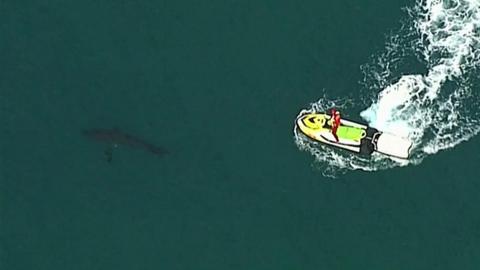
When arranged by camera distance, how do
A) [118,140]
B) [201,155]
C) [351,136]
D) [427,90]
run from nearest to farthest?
[201,155] → [351,136] → [118,140] → [427,90]

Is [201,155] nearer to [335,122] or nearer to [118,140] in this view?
[118,140]

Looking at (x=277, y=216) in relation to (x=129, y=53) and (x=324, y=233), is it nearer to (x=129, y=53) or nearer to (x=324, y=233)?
(x=324, y=233)

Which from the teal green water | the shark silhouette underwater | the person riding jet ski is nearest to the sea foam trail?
the teal green water

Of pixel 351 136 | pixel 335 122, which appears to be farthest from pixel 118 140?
pixel 351 136

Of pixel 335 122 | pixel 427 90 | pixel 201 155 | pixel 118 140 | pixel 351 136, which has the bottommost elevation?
pixel 118 140

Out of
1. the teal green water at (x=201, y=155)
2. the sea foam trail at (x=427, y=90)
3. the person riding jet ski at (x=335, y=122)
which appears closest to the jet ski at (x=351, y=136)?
the person riding jet ski at (x=335, y=122)

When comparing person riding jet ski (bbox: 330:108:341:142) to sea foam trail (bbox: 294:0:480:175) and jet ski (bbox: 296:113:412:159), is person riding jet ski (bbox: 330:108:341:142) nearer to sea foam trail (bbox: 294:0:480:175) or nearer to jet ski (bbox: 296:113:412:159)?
jet ski (bbox: 296:113:412:159)
